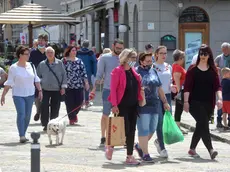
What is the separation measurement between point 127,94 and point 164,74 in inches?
74.1

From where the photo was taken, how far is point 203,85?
12688 mm

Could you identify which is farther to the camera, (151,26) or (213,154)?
(151,26)

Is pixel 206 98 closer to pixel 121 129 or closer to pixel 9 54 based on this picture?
pixel 121 129

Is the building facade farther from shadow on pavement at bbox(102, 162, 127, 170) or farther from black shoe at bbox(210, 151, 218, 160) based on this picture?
shadow on pavement at bbox(102, 162, 127, 170)

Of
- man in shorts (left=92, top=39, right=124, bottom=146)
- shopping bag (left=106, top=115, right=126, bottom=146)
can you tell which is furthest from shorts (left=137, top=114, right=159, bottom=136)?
man in shorts (left=92, top=39, right=124, bottom=146)

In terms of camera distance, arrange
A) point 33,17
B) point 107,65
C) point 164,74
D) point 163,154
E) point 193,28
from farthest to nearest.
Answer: point 193,28 < point 33,17 < point 107,65 < point 164,74 < point 163,154

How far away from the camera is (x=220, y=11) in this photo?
3219 centimetres

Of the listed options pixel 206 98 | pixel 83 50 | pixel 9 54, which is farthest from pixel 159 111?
pixel 9 54

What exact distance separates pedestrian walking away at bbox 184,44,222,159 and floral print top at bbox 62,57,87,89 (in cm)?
538

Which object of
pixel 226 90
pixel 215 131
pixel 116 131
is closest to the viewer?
pixel 116 131

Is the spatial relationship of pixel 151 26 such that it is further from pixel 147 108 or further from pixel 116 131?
pixel 116 131

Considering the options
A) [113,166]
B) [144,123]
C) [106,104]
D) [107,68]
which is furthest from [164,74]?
[113,166]

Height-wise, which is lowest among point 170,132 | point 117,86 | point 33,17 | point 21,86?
point 170,132

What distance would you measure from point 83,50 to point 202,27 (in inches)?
399
